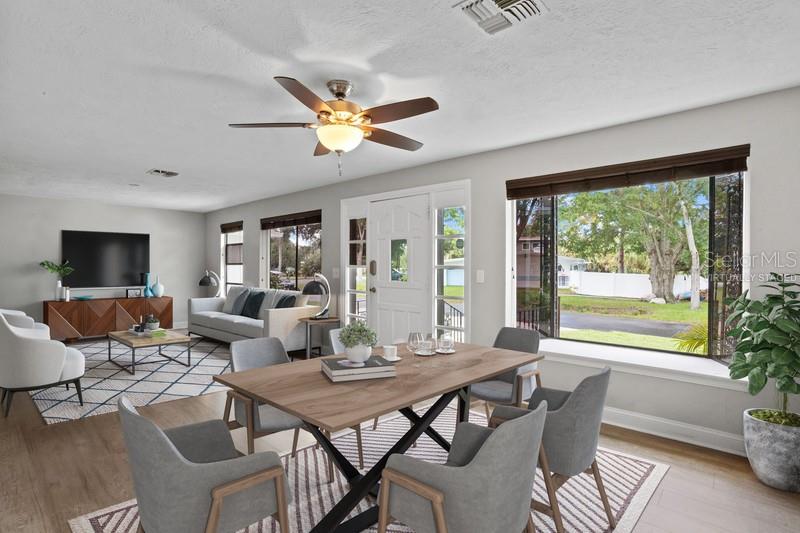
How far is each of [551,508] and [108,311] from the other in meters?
7.96

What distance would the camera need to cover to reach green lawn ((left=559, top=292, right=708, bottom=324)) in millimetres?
3650

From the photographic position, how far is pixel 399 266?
5242 mm

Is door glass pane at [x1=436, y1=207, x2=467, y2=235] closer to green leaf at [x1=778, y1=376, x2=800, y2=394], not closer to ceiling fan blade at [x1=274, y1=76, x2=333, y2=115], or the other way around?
ceiling fan blade at [x1=274, y1=76, x2=333, y2=115]

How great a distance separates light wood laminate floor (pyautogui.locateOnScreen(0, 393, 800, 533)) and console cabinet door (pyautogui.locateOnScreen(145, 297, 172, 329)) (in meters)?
4.48

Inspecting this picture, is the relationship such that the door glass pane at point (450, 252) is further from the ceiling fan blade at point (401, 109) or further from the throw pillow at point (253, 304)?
the throw pillow at point (253, 304)

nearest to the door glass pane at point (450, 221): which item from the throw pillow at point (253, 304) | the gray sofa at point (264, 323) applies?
the gray sofa at point (264, 323)

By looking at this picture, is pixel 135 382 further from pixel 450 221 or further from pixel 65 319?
pixel 450 221

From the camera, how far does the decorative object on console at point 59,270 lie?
724 cm

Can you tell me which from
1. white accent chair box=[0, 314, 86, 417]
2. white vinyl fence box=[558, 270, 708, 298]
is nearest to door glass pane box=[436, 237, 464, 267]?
white vinyl fence box=[558, 270, 708, 298]

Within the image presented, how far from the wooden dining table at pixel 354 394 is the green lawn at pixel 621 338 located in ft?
6.44

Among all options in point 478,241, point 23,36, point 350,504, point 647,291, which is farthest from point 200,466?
point 647,291

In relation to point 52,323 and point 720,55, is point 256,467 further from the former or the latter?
point 52,323

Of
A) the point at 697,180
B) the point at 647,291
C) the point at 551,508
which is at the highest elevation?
the point at 697,180

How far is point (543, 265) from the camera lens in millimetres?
4238
